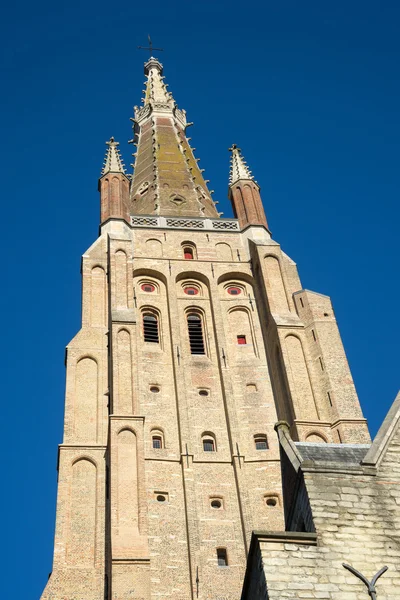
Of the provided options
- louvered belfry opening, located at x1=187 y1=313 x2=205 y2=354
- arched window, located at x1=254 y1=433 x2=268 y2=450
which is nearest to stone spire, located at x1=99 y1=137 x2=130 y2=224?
louvered belfry opening, located at x1=187 y1=313 x2=205 y2=354

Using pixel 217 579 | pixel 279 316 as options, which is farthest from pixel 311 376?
pixel 217 579

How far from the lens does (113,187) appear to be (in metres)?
36.4

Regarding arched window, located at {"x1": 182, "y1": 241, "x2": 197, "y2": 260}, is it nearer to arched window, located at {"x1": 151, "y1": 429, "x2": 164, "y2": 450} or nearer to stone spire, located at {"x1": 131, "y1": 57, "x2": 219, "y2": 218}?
stone spire, located at {"x1": 131, "y1": 57, "x2": 219, "y2": 218}

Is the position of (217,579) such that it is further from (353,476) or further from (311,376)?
(353,476)

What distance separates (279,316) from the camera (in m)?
30.1

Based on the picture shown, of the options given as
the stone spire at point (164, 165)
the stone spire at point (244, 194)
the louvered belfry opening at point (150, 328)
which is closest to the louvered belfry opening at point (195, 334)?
the louvered belfry opening at point (150, 328)

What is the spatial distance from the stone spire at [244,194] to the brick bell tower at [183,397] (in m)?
0.09

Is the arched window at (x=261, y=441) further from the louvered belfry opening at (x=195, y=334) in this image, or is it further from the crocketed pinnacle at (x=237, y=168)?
the crocketed pinnacle at (x=237, y=168)

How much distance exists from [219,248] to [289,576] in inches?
924

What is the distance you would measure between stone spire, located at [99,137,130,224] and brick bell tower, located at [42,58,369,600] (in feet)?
0.28

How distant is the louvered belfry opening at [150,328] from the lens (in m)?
30.3

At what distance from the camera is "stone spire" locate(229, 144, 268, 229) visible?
36.0 metres

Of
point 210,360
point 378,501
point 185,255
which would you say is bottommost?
point 378,501

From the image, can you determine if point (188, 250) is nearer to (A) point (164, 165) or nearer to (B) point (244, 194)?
(B) point (244, 194)
